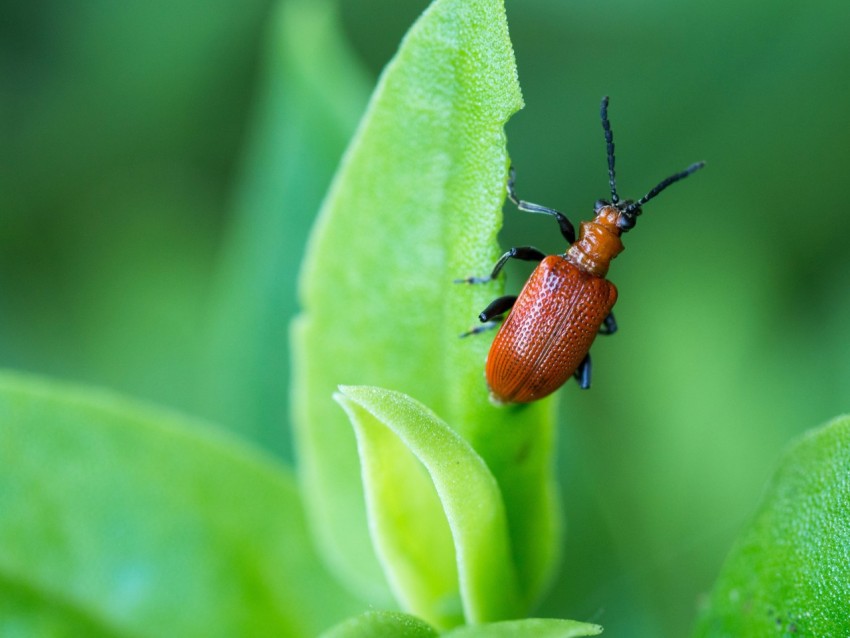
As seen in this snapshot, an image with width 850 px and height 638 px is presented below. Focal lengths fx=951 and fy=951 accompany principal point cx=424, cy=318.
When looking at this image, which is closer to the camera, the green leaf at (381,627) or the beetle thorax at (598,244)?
the green leaf at (381,627)

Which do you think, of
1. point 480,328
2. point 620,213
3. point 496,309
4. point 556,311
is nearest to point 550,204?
point 620,213

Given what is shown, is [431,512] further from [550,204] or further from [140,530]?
[550,204]

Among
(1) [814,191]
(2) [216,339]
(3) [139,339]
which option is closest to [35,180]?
(3) [139,339]

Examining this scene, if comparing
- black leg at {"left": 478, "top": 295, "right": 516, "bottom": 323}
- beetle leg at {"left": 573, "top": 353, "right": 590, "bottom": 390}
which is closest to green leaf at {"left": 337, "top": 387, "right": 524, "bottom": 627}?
black leg at {"left": 478, "top": 295, "right": 516, "bottom": 323}

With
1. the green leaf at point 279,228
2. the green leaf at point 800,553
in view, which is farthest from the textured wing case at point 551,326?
the green leaf at point 279,228

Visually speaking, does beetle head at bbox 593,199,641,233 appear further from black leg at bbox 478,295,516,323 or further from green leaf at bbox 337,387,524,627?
green leaf at bbox 337,387,524,627

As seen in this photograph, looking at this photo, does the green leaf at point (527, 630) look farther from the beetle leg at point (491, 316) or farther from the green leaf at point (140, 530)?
the green leaf at point (140, 530)
